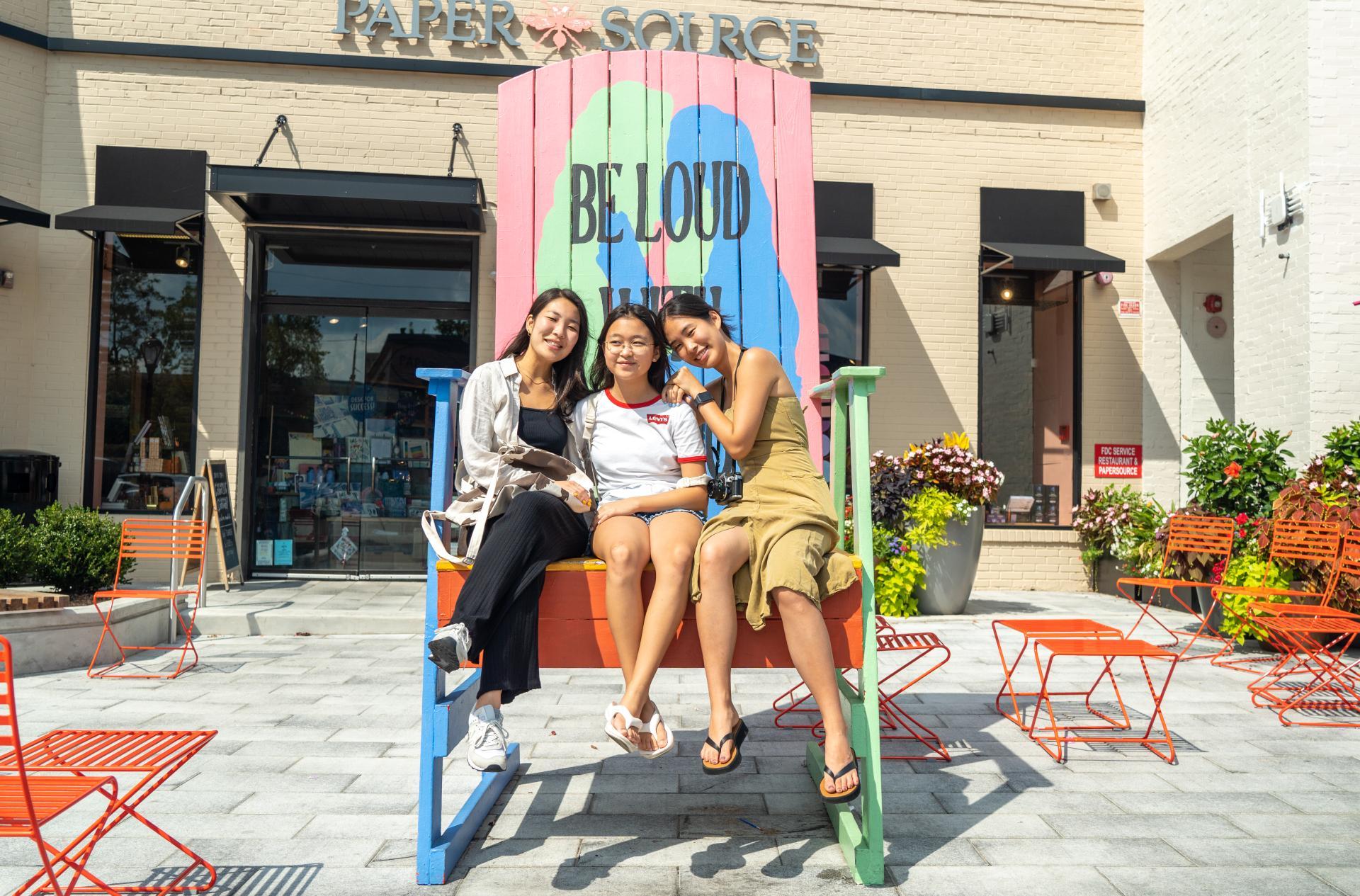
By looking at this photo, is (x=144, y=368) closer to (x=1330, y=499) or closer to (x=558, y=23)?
(x=558, y=23)

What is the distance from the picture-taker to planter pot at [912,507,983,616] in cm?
711

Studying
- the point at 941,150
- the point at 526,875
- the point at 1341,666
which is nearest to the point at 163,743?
the point at 526,875

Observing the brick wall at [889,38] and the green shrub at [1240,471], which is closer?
the green shrub at [1240,471]

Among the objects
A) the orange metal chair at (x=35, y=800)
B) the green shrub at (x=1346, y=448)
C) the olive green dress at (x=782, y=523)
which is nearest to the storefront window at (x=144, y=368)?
the orange metal chair at (x=35, y=800)

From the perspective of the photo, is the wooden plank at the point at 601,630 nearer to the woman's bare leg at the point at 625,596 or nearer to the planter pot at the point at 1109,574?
the woman's bare leg at the point at 625,596

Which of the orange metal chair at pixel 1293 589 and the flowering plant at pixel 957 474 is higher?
the flowering plant at pixel 957 474

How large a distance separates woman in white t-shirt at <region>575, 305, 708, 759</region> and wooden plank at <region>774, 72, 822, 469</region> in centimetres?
88

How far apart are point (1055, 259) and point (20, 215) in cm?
856

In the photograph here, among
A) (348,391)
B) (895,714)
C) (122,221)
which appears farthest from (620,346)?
(122,221)

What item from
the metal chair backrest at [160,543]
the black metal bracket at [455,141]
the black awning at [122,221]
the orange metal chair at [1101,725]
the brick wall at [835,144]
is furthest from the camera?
the black metal bracket at [455,141]

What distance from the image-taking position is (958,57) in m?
9.02

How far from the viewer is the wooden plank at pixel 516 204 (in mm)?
4027

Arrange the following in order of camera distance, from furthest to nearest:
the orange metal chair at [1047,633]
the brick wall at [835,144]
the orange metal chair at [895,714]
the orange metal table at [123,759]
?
the brick wall at [835,144], the orange metal chair at [1047,633], the orange metal chair at [895,714], the orange metal table at [123,759]

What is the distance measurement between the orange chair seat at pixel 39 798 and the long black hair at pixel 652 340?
1.80m
